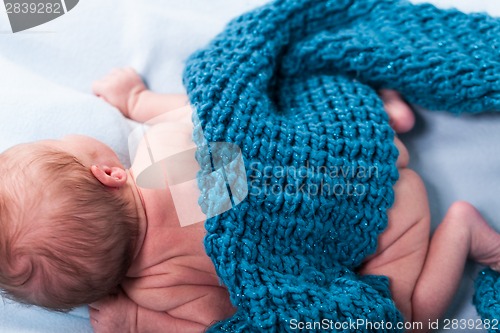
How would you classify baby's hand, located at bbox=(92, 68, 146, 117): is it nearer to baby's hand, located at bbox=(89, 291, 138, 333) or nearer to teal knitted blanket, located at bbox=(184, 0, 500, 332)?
teal knitted blanket, located at bbox=(184, 0, 500, 332)

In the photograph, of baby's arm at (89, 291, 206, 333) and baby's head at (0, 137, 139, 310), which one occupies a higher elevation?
baby's head at (0, 137, 139, 310)

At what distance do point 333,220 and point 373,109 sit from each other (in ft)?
0.82

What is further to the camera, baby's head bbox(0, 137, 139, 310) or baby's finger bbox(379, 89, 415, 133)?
baby's finger bbox(379, 89, 415, 133)

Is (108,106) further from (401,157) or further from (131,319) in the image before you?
(401,157)

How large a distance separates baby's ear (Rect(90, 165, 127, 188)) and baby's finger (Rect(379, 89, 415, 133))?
23.3 inches

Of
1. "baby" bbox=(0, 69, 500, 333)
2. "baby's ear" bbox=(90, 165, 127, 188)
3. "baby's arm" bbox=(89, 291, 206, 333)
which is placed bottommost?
"baby's arm" bbox=(89, 291, 206, 333)

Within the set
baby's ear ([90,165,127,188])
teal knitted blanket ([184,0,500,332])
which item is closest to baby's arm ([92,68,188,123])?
teal knitted blanket ([184,0,500,332])

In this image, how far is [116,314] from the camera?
3.42 feet

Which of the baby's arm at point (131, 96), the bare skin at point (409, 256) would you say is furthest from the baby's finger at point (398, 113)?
the baby's arm at point (131, 96)

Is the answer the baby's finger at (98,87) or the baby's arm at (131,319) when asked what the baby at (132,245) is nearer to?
the baby's arm at (131,319)

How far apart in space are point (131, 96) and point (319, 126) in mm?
523

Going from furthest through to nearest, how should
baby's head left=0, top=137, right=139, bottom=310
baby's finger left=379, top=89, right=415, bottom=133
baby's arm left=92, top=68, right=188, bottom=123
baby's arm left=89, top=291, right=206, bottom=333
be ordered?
baby's arm left=92, top=68, right=188, bottom=123 < baby's finger left=379, top=89, right=415, bottom=133 < baby's arm left=89, top=291, right=206, bottom=333 < baby's head left=0, top=137, right=139, bottom=310

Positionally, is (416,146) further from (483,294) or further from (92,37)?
(92,37)

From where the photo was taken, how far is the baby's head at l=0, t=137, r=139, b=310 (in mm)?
874
